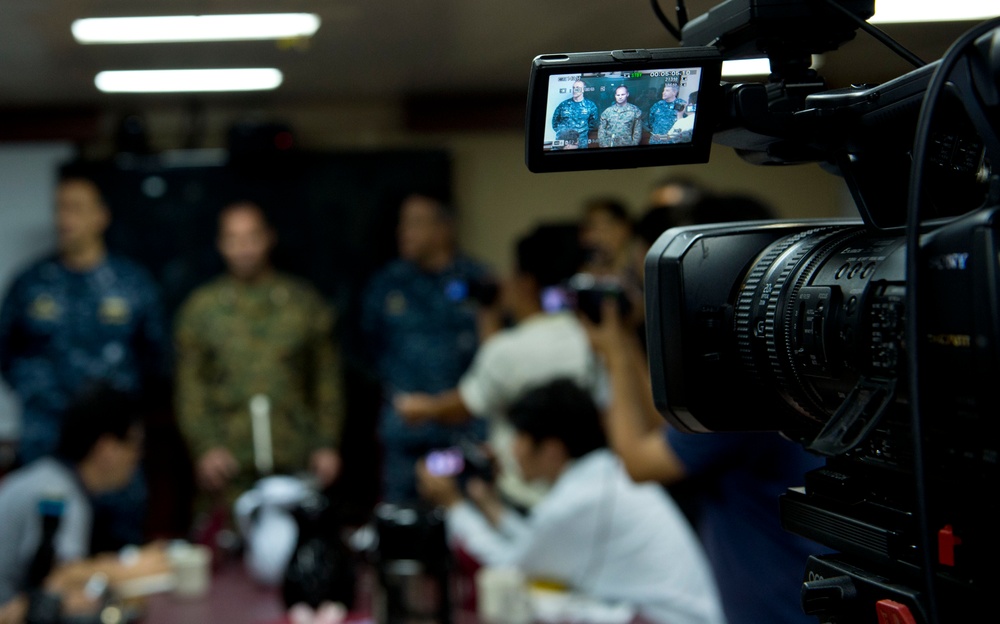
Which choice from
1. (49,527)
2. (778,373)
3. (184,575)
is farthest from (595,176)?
(778,373)

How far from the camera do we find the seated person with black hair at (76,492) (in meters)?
2.33

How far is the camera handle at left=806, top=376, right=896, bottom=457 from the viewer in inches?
32.0

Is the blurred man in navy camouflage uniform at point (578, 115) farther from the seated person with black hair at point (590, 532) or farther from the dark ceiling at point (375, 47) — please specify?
the dark ceiling at point (375, 47)

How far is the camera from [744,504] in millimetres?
1642

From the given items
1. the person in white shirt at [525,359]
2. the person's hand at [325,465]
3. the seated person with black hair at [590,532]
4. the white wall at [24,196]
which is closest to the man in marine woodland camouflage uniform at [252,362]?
the person's hand at [325,465]

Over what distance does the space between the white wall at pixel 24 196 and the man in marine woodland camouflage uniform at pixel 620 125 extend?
14.7 ft

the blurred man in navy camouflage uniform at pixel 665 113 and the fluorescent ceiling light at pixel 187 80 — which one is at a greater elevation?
the fluorescent ceiling light at pixel 187 80

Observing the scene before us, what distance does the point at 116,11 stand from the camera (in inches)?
127

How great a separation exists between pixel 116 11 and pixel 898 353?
117 inches

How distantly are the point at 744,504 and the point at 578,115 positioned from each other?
0.90 metres

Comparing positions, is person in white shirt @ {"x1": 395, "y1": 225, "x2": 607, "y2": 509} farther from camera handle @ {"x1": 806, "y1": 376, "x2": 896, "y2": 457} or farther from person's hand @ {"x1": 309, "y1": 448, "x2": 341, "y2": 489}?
camera handle @ {"x1": 806, "y1": 376, "x2": 896, "y2": 457}

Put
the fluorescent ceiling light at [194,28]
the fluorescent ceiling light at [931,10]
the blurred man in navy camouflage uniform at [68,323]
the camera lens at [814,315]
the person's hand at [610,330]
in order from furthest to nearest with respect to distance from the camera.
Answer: the blurred man in navy camouflage uniform at [68,323] → the fluorescent ceiling light at [194,28] → the fluorescent ceiling light at [931,10] → the person's hand at [610,330] → the camera lens at [814,315]

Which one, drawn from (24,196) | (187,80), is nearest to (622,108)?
(187,80)

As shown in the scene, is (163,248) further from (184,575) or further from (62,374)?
(184,575)
